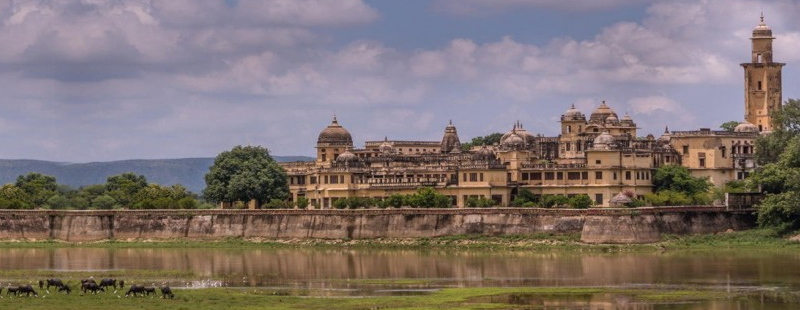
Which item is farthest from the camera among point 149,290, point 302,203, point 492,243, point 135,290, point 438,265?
point 302,203

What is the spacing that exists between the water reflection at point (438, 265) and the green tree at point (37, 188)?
42.5 metres

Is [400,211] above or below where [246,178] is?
below

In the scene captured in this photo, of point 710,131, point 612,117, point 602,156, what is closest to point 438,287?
point 602,156

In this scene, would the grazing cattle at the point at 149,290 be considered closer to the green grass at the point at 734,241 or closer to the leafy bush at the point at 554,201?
the green grass at the point at 734,241

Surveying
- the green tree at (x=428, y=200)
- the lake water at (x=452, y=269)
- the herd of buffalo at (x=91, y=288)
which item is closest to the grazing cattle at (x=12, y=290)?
the herd of buffalo at (x=91, y=288)

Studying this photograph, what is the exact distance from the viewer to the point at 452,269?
293 ft

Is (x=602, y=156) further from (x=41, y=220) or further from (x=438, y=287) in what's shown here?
(x=438, y=287)

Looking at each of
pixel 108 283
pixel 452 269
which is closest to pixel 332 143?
pixel 452 269

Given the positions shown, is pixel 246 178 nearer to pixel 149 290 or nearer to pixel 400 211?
pixel 400 211

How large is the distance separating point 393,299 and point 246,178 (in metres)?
70.0

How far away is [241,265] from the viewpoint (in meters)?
93.9

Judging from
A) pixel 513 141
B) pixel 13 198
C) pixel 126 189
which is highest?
pixel 513 141

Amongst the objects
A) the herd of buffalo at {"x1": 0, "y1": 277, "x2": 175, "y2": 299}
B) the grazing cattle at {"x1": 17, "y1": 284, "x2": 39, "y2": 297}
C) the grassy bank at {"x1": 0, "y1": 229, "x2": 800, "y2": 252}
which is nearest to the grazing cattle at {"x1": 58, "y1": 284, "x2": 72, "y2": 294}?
the herd of buffalo at {"x1": 0, "y1": 277, "x2": 175, "y2": 299}

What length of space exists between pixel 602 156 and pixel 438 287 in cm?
5067
